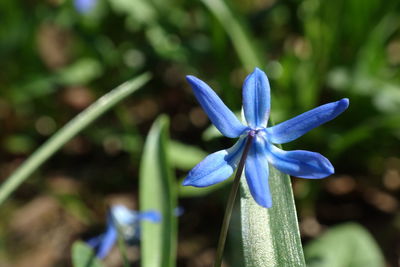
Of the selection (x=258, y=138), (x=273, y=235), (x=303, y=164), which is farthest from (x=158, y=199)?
(x=303, y=164)

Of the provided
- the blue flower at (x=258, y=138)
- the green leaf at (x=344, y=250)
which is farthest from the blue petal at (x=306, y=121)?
the green leaf at (x=344, y=250)

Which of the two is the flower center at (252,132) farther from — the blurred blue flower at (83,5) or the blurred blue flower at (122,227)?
the blurred blue flower at (83,5)

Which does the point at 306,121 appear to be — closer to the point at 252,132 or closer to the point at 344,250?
the point at 252,132

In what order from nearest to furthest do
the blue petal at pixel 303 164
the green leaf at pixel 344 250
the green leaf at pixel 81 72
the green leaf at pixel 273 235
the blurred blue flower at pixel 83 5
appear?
the blue petal at pixel 303 164 < the green leaf at pixel 273 235 < the green leaf at pixel 344 250 < the blurred blue flower at pixel 83 5 < the green leaf at pixel 81 72

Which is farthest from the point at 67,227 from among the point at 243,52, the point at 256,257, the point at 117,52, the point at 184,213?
the point at 256,257

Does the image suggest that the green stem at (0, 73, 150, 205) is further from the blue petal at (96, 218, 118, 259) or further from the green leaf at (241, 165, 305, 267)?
the green leaf at (241, 165, 305, 267)

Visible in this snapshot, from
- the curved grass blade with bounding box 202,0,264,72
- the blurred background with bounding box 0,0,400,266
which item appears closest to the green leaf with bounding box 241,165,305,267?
the blurred background with bounding box 0,0,400,266

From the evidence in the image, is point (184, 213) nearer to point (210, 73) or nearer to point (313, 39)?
point (210, 73)
